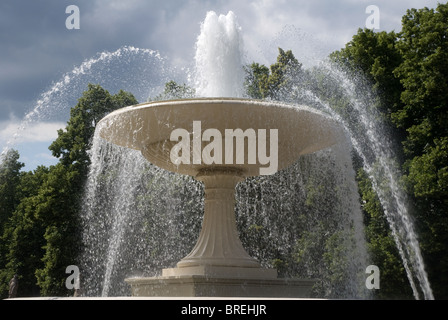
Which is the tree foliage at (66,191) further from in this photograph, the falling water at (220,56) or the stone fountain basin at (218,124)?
the stone fountain basin at (218,124)

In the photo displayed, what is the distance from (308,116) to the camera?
851cm

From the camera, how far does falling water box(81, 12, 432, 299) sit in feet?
54.1

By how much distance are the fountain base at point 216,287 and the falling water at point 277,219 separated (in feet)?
20.3

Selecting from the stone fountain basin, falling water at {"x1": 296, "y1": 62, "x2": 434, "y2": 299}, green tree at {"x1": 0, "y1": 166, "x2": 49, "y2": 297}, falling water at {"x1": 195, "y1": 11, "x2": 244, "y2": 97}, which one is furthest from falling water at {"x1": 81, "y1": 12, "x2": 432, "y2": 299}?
green tree at {"x1": 0, "y1": 166, "x2": 49, "y2": 297}

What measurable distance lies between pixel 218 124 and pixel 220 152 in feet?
2.37

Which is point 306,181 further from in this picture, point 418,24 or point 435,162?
point 418,24

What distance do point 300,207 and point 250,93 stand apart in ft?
26.8

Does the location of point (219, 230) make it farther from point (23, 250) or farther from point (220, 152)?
point (23, 250)

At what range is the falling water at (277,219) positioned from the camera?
54.1 feet

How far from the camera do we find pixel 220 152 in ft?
28.8

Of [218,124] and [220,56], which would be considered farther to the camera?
[220,56]

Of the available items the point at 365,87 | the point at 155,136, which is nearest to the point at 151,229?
the point at 365,87

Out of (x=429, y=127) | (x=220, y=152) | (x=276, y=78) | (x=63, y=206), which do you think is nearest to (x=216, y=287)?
(x=220, y=152)
